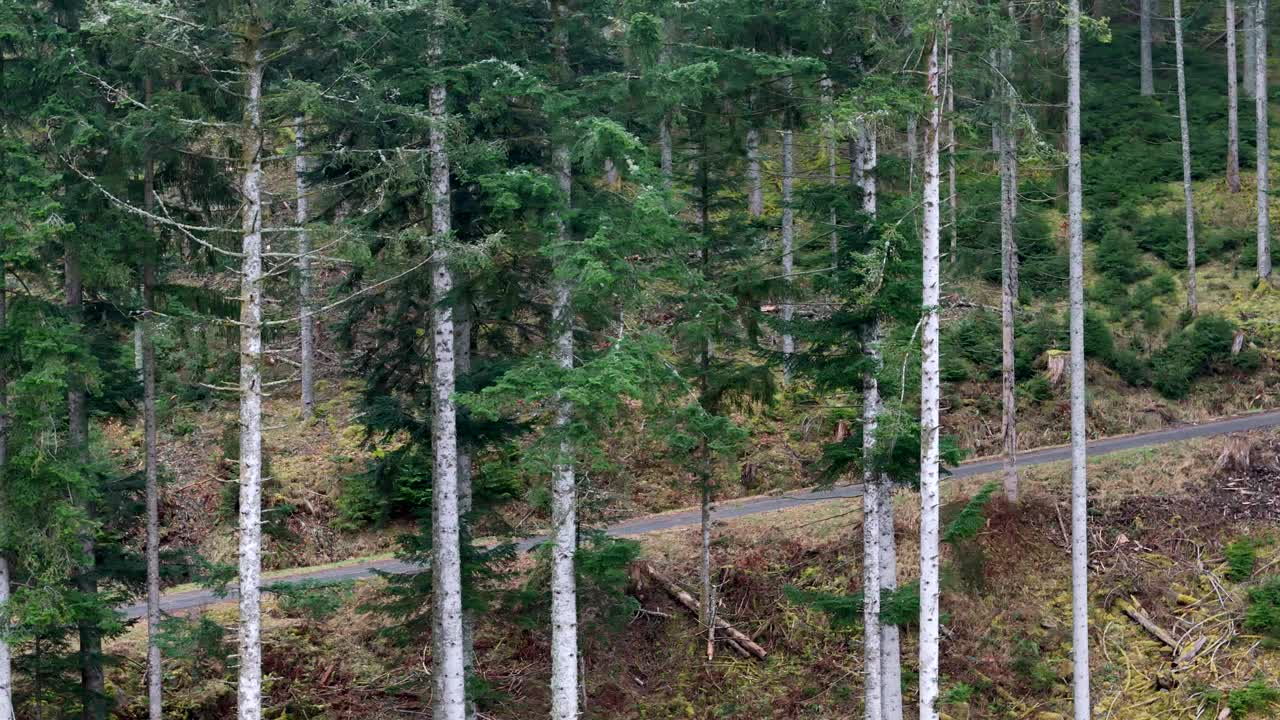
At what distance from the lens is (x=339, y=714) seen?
20.1 metres

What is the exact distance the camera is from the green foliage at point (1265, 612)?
19.3 meters

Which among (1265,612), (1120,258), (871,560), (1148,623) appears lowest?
(1148,623)

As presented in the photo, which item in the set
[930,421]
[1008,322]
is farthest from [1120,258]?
[930,421]

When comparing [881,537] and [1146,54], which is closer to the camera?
[881,537]

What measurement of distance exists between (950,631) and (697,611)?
4653 millimetres

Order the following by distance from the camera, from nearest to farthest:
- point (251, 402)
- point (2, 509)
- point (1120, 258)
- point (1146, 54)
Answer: point (251, 402) → point (2, 509) → point (1120, 258) → point (1146, 54)

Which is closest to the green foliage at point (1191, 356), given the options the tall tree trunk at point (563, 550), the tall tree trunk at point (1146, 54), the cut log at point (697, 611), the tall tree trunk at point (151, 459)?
the cut log at point (697, 611)

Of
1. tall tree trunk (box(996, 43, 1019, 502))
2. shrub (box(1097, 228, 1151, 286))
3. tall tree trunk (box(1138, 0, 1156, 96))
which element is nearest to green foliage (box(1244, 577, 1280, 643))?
tall tree trunk (box(996, 43, 1019, 502))

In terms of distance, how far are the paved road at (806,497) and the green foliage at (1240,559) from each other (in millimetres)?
4005

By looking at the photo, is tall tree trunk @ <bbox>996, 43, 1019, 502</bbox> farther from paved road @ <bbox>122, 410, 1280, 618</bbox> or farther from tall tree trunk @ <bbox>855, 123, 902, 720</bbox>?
tall tree trunk @ <bbox>855, 123, 902, 720</bbox>

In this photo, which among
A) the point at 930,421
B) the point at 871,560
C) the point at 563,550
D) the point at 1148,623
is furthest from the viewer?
the point at 1148,623

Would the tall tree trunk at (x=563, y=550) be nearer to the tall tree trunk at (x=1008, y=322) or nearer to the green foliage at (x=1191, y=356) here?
the tall tree trunk at (x=1008, y=322)

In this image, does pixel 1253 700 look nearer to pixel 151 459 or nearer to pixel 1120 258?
pixel 151 459

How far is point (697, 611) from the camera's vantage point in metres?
22.2
